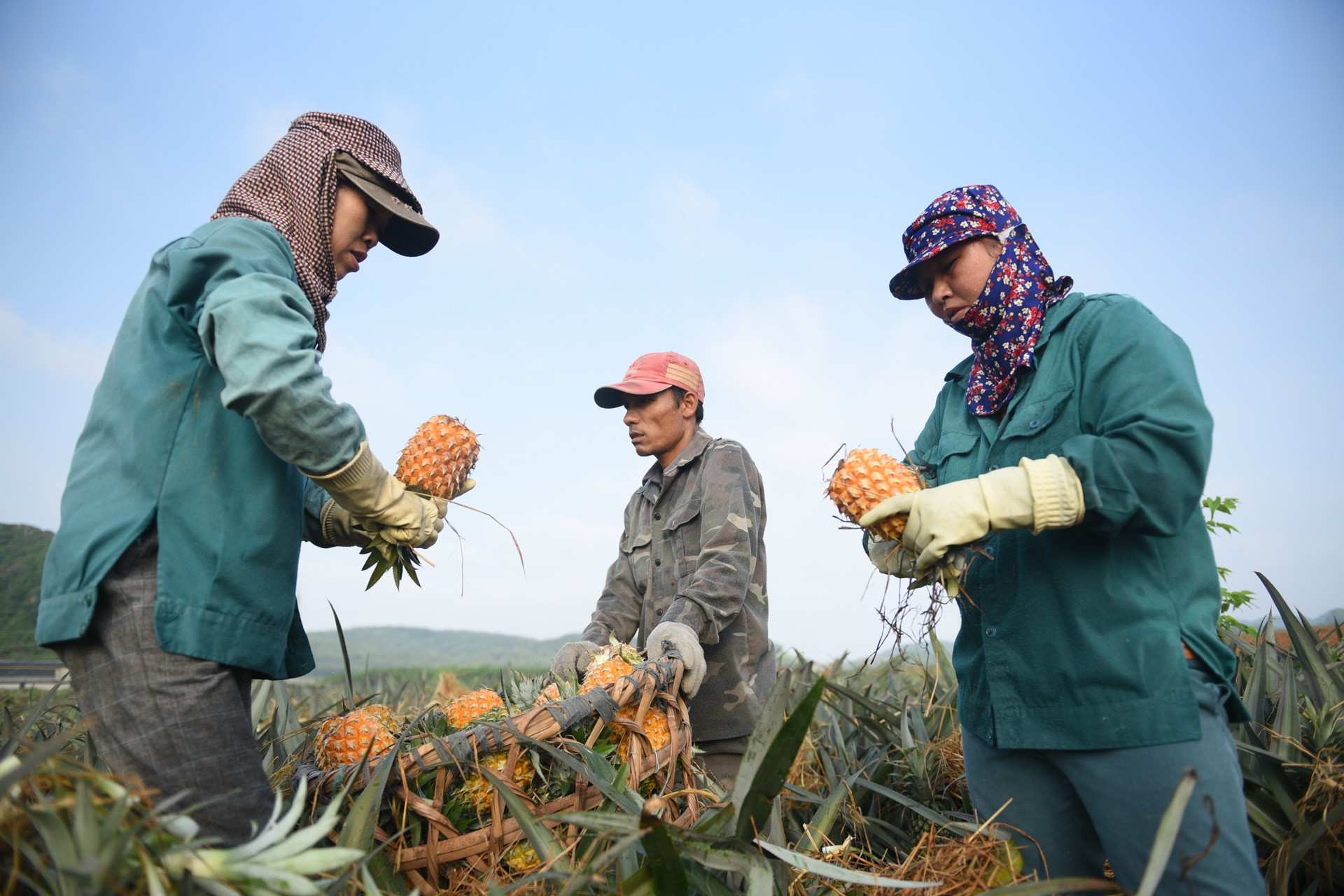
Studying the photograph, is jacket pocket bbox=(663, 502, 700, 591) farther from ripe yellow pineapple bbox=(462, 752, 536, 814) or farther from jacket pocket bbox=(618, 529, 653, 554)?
ripe yellow pineapple bbox=(462, 752, 536, 814)

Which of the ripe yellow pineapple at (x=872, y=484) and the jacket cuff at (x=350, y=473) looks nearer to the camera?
the jacket cuff at (x=350, y=473)

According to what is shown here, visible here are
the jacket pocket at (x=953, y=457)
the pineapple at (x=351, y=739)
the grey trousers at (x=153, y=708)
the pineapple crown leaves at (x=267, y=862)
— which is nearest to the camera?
the pineapple crown leaves at (x=267, y=862)

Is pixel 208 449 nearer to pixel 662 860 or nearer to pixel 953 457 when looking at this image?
pixel 662 860

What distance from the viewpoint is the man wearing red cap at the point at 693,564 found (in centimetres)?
301

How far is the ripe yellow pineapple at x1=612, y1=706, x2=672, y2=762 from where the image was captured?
6.92 ft

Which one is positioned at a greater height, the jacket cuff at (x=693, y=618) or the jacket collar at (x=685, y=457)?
the jacket collar at (x=685, y=457)

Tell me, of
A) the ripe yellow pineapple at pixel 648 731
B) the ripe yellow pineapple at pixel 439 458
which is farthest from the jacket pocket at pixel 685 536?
the ripe yellow pineapple at pixel 439 458

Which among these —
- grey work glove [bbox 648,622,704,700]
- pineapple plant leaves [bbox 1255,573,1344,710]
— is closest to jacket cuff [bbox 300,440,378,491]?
grey work glove [bbox 648,622,704,700]

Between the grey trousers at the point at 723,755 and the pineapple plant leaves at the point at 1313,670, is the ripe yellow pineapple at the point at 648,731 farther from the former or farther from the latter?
the pineapple plant leaves at the point at 1313,670

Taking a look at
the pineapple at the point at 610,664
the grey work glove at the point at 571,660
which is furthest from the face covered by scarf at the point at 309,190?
the grey work glove at the point at 571,660

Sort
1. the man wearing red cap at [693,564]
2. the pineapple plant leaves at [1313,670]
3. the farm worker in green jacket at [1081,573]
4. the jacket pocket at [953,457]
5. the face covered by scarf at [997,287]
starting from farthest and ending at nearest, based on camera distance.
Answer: the man wearing red cap at [693,564] < the pineapple plant leaves at [1313,670] < the jacket pocket at [953,457] < the face covered by scarf at [997,287] < the farm worker in green jacket at [1081,573]

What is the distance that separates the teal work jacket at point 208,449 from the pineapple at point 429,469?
39 cm

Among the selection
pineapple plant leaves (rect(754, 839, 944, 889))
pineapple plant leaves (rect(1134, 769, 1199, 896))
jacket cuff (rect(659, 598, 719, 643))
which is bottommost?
pineapple plant leaves (rect(754, 839, 944, 889))

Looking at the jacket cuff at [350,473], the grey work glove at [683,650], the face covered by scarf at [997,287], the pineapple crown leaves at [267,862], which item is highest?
the face covered by scarf at [997,287]
